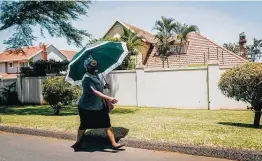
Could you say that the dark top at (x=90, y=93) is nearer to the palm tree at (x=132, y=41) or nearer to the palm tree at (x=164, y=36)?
the palm tree at (x=132, y=41)

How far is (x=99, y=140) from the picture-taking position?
24.2 feet

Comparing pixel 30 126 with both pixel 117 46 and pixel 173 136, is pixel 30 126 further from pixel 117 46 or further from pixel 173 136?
pixel 173 136

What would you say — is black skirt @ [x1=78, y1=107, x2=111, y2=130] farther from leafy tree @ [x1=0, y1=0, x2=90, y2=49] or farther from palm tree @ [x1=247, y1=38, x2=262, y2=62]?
palm tree @ [x1=247, y1=38, x2=262, y2=62]

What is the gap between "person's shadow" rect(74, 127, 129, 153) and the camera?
6806mm

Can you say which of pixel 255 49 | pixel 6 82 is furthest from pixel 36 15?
pixel 255 49

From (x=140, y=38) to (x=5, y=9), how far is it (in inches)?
535

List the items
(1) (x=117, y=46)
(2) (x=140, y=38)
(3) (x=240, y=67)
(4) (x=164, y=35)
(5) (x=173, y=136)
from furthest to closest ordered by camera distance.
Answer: (4) (x=164, y=35), (2) (x=140, y=38), (3) (x=240, y=67), (1) (x=117, y=46), (5) (x=173, y=136)

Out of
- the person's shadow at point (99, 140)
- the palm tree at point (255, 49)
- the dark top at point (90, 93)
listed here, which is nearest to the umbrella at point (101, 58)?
the dark top at point (90, 93)

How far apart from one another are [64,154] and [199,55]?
83.7 ft

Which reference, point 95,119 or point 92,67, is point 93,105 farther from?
point 92,67

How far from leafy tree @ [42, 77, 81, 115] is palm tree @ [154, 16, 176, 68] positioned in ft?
63.0

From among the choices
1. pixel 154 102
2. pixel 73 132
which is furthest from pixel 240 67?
pixel 154 102

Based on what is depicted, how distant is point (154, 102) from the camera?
16.4 m

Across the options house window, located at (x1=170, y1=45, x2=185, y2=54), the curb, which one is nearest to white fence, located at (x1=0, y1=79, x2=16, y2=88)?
the curb
